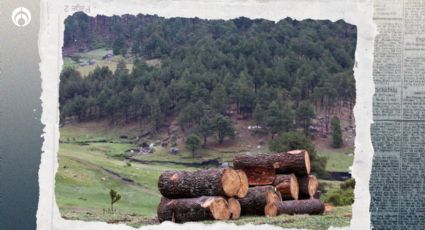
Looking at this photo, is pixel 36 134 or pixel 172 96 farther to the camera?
pixel 172 96

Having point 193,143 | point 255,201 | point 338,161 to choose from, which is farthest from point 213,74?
point 255,201

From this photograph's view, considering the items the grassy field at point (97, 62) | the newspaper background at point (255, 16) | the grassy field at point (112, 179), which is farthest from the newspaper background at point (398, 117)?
the grassy field at point (97, 62)

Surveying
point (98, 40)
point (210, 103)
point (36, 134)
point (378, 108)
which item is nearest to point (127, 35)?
point (98, 40)

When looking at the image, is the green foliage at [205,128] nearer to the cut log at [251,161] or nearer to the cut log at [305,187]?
the cut log at [251,161]

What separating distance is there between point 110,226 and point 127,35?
1992 mm

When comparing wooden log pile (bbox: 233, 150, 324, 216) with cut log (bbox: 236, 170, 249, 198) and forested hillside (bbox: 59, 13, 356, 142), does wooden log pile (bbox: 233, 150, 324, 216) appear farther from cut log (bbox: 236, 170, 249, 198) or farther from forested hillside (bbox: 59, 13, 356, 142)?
forested hillside (bbox: 59, 13, 356, 142)

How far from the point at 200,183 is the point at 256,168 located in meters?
0.60

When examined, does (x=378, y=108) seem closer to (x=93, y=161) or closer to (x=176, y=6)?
(x=176, y=6)

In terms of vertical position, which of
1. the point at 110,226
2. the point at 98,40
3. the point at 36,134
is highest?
the point at 98,40

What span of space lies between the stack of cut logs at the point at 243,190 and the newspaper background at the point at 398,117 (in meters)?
0.67

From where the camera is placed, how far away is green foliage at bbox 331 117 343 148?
10117 mm

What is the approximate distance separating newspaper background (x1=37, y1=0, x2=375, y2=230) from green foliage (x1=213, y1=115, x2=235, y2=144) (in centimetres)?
129

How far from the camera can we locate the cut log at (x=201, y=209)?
9102 millimetres

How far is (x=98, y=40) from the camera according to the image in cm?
1027
